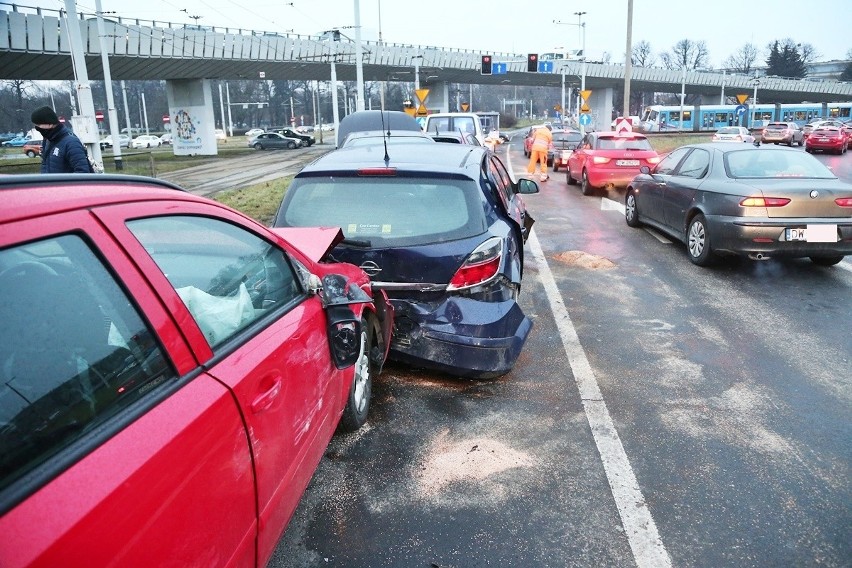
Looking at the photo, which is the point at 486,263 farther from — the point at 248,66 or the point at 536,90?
the point at 536,90

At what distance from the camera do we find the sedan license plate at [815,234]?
721cm

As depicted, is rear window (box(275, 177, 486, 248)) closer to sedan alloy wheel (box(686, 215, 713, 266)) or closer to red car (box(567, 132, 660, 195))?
sedan alloy wheel (box(686, 215, 713, 266))

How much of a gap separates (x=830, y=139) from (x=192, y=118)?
3779cm

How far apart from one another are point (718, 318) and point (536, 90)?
157341 millimetres

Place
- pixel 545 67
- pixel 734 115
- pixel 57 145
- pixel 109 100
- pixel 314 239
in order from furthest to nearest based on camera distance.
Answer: pixel 734 115 → pixel 545 67 → pixel 109 100 → pixel 57 145 → pixel 314 239

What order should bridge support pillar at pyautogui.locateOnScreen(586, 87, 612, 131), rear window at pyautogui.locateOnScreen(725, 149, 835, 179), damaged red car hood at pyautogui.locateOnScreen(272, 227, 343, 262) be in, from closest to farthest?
damaged red car hood at pyautogui.locateOnScreen(272, 227, 343, 262) → rear window at pyautogui.locateOnScreen(725, 149, 835, 179) → bridge support pillar at pyautogui.locateOnScreen(586, 87, 612, 131)

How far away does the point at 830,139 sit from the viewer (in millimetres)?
33531

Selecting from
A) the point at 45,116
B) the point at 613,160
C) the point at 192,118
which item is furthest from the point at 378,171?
the point at 192,118

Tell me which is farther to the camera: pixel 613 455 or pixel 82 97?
pixel 82 97

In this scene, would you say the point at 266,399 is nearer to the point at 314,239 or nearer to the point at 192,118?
the point at 314,239

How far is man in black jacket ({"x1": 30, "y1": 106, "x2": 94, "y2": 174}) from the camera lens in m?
7.40

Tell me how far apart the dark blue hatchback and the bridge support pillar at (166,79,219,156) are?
4212 cm

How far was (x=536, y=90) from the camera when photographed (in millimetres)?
155000

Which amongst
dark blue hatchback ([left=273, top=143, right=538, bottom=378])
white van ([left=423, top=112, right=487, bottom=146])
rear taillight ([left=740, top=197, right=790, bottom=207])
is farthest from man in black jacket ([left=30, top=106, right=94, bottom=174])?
white van ([left=423, top=112, right=487, bottom=146])
